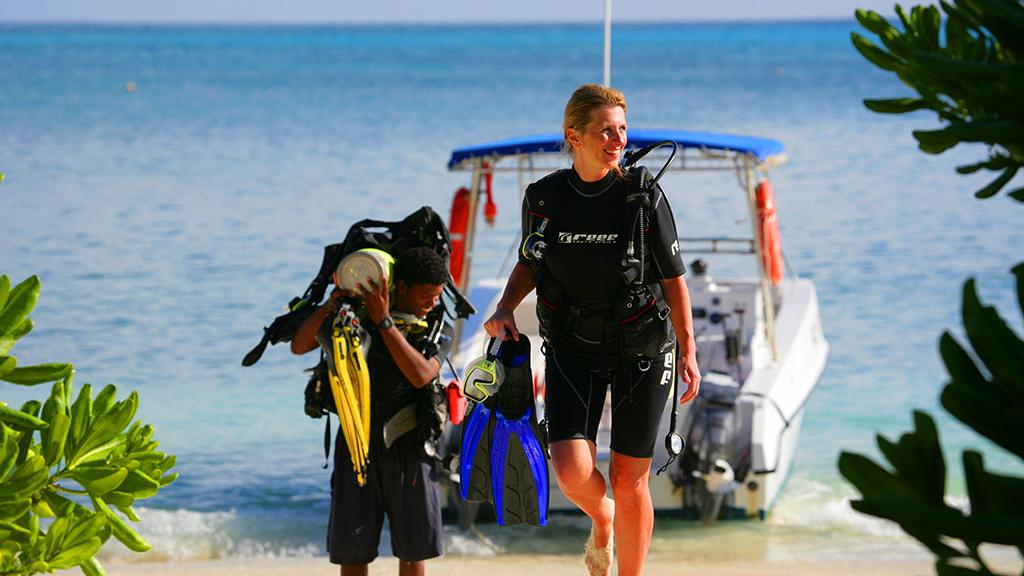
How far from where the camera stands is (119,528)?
112 inches

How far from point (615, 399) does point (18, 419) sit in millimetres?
2289

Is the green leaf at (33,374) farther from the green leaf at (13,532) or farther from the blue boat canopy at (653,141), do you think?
the blue boat canopy at (653,141)

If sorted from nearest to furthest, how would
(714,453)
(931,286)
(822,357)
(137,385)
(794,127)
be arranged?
(714,453) < (822,357) < (137,385) < (931,286) < (794,127)

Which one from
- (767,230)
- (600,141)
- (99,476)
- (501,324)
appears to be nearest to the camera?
(99,476)

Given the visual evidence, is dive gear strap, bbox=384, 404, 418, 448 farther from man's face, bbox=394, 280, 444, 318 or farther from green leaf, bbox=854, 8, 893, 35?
green leaf, bbox=854, 8, 893, 35

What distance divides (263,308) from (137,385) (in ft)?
12.2

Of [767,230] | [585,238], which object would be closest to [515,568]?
[585,238]

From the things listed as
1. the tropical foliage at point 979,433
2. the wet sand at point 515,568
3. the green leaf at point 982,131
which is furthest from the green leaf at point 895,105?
the wet sand at point 515,568

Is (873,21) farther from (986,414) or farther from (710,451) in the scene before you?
(710,451)

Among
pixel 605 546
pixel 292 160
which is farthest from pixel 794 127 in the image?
pixel 605 546

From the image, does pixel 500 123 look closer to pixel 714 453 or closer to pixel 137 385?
pixel 137 385

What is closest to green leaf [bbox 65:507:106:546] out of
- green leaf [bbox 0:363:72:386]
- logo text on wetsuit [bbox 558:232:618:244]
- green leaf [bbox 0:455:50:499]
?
green leaf [bbox 0:455:50:499]

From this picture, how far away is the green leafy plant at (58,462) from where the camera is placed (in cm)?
257

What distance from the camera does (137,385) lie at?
13.6 meters
